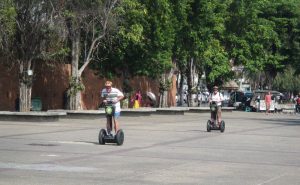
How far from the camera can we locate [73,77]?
35531 millimetres

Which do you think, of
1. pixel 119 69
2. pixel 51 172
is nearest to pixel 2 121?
pixel 119 69

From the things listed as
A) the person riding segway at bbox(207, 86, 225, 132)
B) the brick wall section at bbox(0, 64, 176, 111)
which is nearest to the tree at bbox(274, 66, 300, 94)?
the brick wall section at bbox(0, 64, 176, 111)

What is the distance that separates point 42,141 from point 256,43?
128 ft

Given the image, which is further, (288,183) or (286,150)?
(286,150)

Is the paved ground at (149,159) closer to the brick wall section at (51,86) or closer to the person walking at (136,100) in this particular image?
the brick wall section at (51,86)

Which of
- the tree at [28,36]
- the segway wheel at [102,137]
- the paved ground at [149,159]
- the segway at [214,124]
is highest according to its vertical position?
the tree at [28,36]

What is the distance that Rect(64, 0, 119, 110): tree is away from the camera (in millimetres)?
32478

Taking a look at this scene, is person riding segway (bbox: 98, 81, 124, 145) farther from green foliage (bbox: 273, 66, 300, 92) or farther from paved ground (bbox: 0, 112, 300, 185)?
green foliage (bbox: 273, 66, 300, 92)

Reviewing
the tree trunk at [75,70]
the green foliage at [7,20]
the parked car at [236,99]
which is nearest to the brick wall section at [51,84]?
the tree trunk at [75,70]

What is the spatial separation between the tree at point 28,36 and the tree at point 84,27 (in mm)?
1089

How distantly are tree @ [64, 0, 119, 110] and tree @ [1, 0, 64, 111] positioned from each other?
3.57 feet

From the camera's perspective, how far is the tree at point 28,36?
30578 mm

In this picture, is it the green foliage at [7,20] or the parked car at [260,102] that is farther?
the parked car at [260,102]

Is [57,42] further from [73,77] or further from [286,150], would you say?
[286,150]
